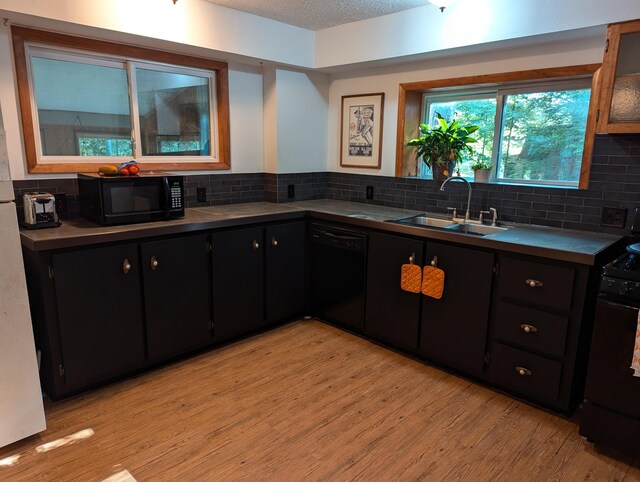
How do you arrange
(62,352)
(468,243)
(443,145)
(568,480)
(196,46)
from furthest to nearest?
(443,145) → (196,46) → (468,243) → (62,352) → (568,480)

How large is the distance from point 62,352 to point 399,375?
191cm

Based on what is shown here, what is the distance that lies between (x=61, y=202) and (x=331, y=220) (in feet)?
5.84

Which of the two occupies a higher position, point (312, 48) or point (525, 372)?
point (312, 48)

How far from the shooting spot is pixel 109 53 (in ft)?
9.14

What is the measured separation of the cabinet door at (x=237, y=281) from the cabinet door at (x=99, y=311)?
0.53m

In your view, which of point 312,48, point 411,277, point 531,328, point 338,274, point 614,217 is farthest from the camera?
point 312,48

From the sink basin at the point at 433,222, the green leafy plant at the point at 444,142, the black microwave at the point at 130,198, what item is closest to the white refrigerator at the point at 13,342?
the black microwave at the point at 130,198

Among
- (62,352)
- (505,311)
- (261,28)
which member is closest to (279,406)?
(62,352)

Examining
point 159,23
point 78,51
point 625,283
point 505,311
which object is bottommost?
point 505,311

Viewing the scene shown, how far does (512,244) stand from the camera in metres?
2.29

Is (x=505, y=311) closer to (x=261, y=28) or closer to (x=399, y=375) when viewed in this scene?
(x=399, y=375)

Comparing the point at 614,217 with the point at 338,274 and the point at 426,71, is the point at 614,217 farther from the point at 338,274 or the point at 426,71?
the point at 338,274

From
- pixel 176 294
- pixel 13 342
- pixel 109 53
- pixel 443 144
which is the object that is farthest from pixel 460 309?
pixel 109 53

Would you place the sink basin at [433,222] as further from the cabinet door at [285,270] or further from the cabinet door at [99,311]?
the cabinet door at [99,311]
